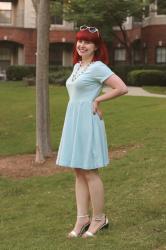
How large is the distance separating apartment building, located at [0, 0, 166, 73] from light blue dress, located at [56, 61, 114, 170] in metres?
35.2

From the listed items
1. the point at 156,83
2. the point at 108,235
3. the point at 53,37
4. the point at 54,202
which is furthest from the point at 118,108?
the point at 53,37

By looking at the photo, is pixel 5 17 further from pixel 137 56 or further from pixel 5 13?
pixel 137 56

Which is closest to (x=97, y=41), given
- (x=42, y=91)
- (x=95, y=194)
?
(x=95, y=194)

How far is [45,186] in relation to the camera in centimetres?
826

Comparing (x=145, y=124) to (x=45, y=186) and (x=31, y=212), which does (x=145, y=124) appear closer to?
(x=45, y=186)

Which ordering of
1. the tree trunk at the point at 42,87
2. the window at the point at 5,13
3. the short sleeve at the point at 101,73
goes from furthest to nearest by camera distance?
the window at the point at 5,13 < the tree trunk at the point at 42,87 < the short sleeve at the point at 101,73

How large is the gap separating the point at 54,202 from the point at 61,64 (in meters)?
36.4

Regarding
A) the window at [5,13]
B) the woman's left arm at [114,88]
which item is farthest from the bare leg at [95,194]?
the window at [5,13]

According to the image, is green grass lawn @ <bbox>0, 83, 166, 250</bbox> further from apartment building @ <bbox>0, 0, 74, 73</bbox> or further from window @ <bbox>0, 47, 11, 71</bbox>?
window @ <bbox>0, 47, 11, 71</bbox>

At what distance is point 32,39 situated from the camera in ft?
140

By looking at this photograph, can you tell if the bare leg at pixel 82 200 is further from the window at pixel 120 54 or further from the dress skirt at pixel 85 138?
the window at pixel 120 54

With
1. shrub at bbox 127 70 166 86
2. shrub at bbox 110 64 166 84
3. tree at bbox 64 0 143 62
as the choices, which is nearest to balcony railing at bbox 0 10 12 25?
tree at bbox 64 0 143 62

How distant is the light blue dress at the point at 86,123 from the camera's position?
5309 mm

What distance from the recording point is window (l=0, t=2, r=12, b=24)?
1682 inches
